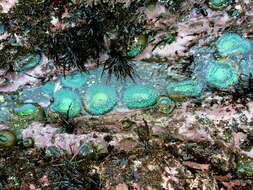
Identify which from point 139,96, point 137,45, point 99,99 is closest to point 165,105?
point 139,96

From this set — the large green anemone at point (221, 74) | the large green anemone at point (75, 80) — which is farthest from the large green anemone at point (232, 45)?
the large green anemone at point (75, 80)

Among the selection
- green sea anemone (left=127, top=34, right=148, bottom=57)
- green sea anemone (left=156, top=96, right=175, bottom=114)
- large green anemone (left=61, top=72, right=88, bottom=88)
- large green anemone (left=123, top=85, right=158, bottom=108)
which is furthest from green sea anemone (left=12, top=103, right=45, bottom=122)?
green sea anemone (left=156, top=96, right=175, bottom=114)

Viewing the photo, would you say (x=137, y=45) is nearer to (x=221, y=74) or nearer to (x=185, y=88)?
(x=185, y=88)

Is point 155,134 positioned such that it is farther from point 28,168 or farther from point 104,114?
point 28,168

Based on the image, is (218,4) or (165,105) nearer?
(165,105)

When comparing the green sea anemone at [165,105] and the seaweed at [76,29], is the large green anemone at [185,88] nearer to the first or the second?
the green sea anemone at [165,105]

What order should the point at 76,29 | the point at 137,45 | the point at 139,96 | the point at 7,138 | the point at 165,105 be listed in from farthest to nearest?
the point at 137,45 < the point at 76,29 < the point at 139,96 < the point at 165,105 < the point at 7,138

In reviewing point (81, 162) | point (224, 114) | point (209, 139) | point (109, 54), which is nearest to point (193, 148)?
point (209, 139)
